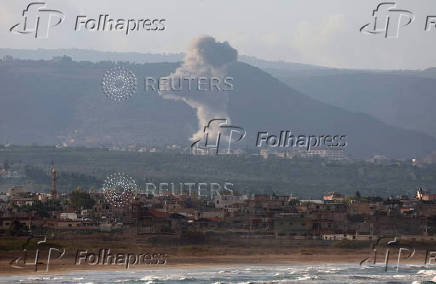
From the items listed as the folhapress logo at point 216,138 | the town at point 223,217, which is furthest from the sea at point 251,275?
the folhapress logo at point 216,138

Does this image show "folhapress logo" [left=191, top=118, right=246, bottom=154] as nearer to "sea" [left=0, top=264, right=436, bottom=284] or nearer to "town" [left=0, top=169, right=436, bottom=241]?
"town" [left=0, top=169, right=436, bottom=241]

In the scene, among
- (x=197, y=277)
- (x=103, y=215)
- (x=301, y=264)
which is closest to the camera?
(x=197, y=277)

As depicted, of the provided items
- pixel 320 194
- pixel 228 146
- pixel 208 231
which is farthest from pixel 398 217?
pixel 228 146

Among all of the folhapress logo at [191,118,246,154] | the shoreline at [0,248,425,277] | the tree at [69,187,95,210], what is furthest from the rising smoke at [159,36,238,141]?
the shoreline at [0,248,425,277]

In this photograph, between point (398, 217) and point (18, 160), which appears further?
point (18, 160)

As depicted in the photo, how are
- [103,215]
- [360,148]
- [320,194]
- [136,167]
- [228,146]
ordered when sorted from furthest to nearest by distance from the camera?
[360,148] < [228,146] < [136,167] < [320,194] < [103,215]

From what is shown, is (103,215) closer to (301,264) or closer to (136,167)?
(301,264)
